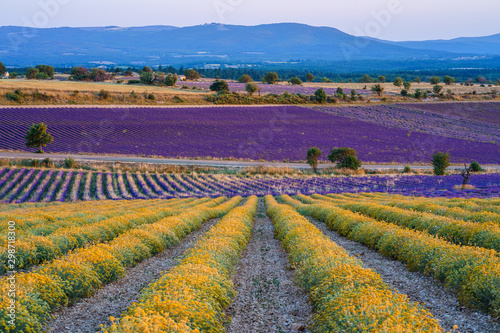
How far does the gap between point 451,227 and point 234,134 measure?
50.5 m

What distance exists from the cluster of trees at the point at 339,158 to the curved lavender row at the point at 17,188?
101 feet

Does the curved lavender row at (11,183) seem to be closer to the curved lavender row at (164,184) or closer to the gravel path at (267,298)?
the curved lavender row at (164,184)

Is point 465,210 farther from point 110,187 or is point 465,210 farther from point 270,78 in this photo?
point 270,78

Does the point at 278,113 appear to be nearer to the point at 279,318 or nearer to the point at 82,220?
the point at 82,220

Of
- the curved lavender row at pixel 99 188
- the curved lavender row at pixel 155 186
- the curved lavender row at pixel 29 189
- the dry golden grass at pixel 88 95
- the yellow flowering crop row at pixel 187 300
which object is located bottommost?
the curved lavender row at pixel 155 186

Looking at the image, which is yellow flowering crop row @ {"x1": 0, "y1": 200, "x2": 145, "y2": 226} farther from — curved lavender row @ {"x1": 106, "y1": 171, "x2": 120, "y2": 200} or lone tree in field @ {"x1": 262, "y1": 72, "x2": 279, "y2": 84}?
lone tree in field @ {"x1": 262, "y1": 72, "x2": 279, "y2": 84}

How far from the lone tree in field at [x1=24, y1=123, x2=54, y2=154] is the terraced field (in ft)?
116

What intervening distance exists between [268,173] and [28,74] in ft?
290

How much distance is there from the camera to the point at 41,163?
136 feet

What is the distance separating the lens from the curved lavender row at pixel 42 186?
30195mm

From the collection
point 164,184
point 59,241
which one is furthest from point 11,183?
point 59,241

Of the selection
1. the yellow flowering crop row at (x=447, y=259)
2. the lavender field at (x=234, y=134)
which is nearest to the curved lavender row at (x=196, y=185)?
the lavender field at (x=234, y=134)

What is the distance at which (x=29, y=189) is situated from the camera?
32.2m

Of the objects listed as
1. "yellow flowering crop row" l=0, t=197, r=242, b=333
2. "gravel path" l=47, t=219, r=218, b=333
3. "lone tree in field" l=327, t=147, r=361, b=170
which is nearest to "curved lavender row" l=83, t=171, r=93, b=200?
"yellow flowering crop row" l=0, t=197, r=242, b=333
